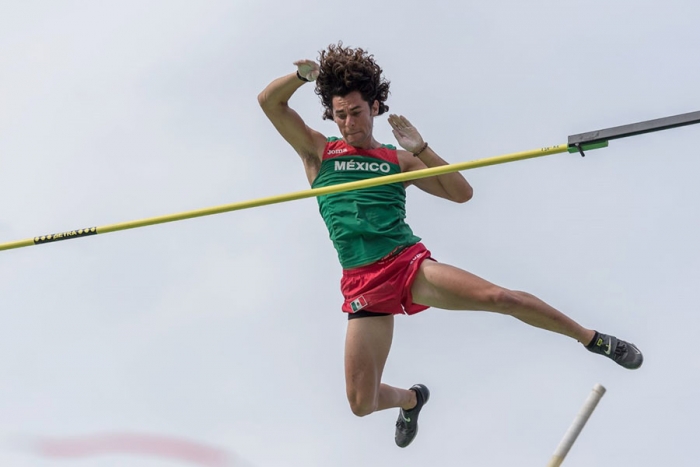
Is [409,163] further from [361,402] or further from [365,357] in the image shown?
[361,402]

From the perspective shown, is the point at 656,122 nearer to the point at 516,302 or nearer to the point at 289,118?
the point at 516,302

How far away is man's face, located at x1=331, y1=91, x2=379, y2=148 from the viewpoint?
12.8 m

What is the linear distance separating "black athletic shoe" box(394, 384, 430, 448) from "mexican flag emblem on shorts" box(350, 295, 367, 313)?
1.76 metres

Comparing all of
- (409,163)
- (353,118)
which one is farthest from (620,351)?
(353,118)

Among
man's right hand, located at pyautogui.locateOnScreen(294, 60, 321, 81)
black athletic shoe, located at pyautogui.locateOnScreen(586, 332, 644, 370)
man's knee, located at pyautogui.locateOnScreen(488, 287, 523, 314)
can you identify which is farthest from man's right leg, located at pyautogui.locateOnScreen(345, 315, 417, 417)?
man's right hand, located at pyautogui.locateOnScreen(294, 60, 321, 81)

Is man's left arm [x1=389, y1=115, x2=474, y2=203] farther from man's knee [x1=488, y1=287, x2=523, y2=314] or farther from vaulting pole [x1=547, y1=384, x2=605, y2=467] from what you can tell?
vaulting pole [x1=547, y1=384, x2=605, y2=467]

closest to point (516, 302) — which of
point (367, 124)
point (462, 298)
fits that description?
point (462, 298)

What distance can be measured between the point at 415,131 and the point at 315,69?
1.02 m

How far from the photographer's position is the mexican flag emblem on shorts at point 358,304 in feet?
41.6

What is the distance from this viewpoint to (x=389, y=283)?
496 inches

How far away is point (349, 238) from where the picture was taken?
12.7 meters

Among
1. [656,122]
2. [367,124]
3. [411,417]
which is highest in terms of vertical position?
[367,124]

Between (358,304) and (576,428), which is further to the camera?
(358,304)

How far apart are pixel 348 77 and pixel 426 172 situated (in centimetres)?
130
